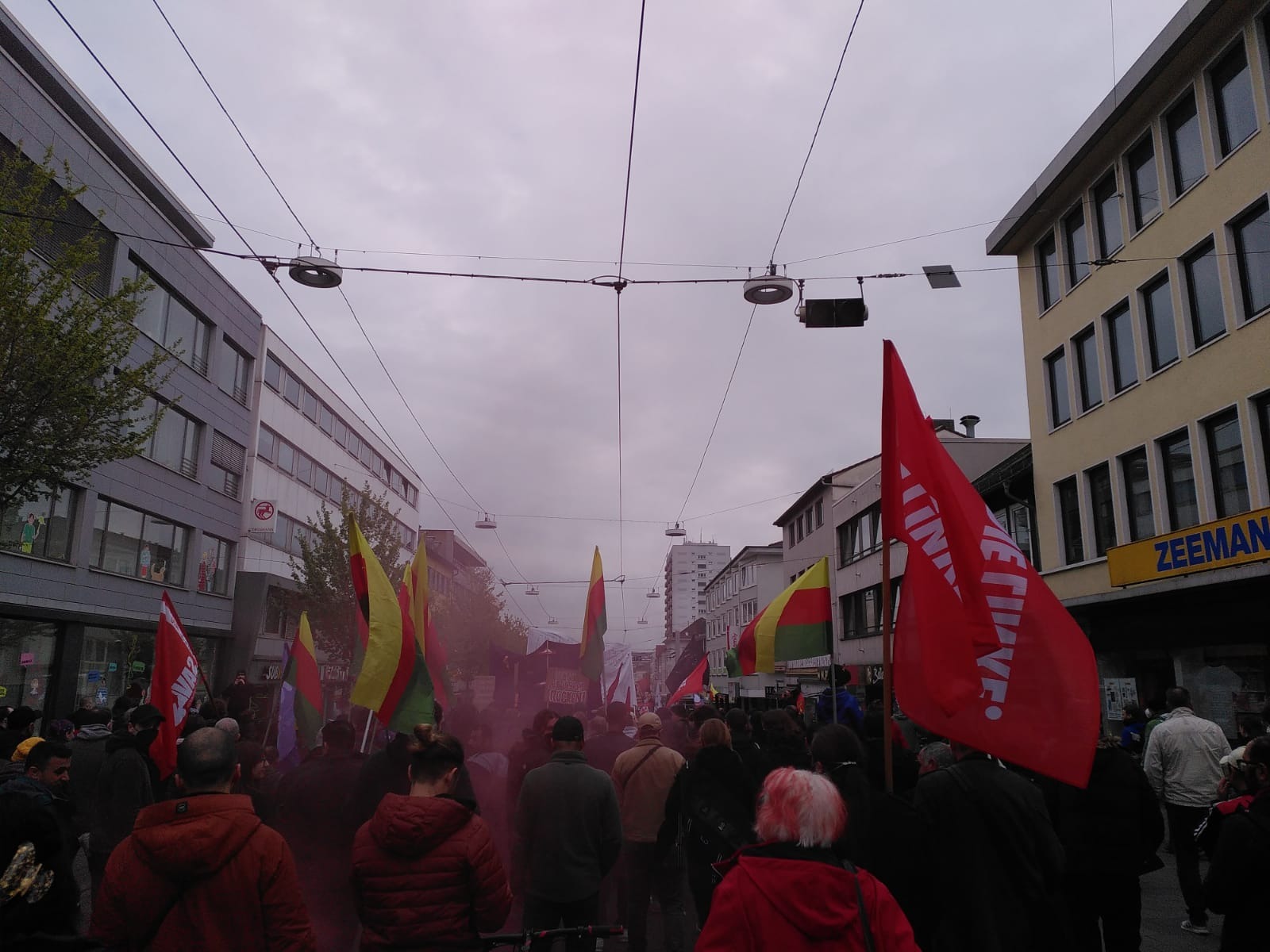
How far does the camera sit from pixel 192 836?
3203mm

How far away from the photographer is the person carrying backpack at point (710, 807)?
232 inches

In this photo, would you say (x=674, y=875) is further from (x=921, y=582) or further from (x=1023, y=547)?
(x=1023, y=547)

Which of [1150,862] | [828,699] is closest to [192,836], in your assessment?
[1150,862]

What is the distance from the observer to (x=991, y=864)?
4.16m

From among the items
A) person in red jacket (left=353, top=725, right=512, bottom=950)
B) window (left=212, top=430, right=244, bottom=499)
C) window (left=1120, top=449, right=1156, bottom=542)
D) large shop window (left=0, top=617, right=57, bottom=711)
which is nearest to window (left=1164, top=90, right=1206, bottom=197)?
window (left=1120, top=449, right=1156, bottom=542)

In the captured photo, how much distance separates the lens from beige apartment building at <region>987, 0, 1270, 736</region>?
51.3 ft

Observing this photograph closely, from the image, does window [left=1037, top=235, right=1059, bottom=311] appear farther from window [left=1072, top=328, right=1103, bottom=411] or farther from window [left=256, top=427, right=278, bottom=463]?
window [left=256, top=427, right=278, bottom=463]

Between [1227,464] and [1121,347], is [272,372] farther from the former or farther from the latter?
[1227,464]

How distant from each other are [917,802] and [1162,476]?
1674cm

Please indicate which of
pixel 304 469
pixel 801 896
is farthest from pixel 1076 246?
pixel 304 469

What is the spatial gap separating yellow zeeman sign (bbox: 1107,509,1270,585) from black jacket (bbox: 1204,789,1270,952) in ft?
39.5

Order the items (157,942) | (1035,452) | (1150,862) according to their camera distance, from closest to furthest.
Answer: (157,942)
(1150,862)
(1035,452)

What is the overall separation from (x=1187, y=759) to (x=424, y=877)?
7604 mm

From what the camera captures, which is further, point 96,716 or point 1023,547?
point 1023,547
